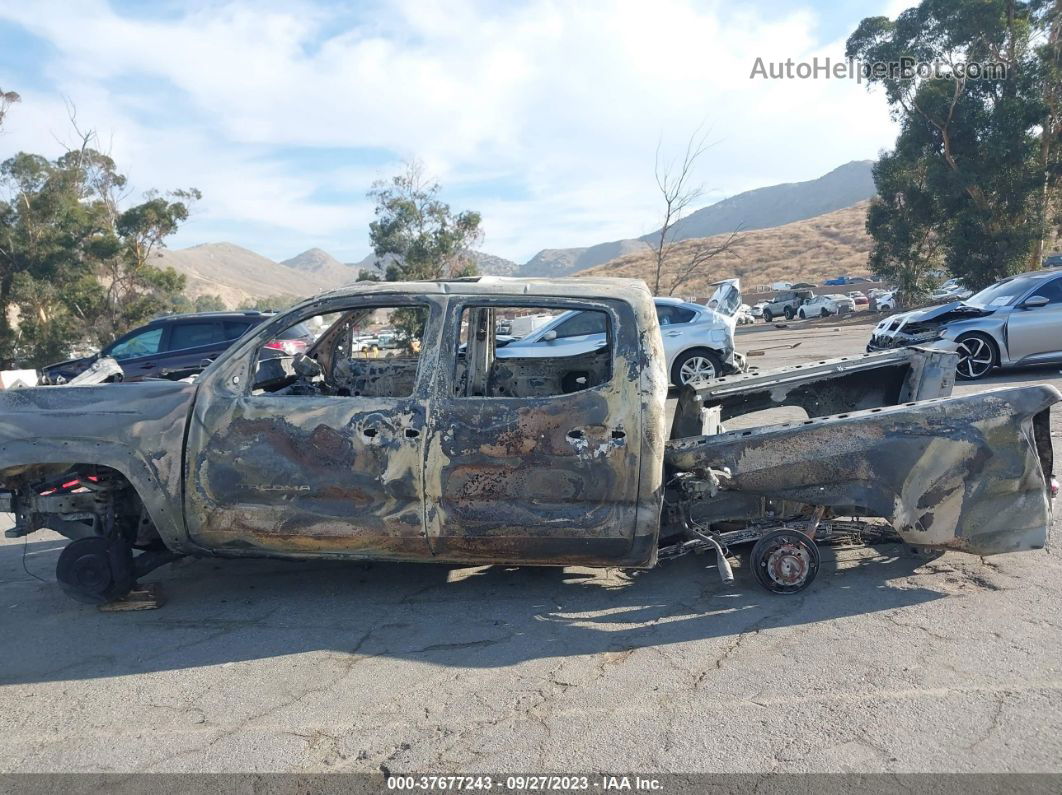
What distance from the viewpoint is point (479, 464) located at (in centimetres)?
406

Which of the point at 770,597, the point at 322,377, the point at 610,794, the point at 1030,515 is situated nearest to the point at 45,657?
the point at 322,377

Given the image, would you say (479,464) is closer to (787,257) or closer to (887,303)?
(887,303)

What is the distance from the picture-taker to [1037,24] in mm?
27062

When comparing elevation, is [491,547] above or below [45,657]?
above

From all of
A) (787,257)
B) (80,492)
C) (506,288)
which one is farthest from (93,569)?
(787,257)

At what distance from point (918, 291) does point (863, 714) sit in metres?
33.1

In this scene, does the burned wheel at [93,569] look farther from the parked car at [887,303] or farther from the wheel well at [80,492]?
the parked car at [887,303]

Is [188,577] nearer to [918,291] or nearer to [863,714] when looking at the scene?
[863,714]

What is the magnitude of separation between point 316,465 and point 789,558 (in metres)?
2.56

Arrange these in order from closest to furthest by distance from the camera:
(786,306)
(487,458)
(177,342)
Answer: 1. (487,458)
2. (177,342)
3. (786,306)

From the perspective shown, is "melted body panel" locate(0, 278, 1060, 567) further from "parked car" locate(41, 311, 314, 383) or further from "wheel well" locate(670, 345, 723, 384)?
"parked car" locate(41, 311, 314, 383)

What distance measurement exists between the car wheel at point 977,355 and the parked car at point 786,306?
33.4 meters

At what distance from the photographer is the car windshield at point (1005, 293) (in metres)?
11.1

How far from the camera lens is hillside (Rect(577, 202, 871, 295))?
78.6 m
